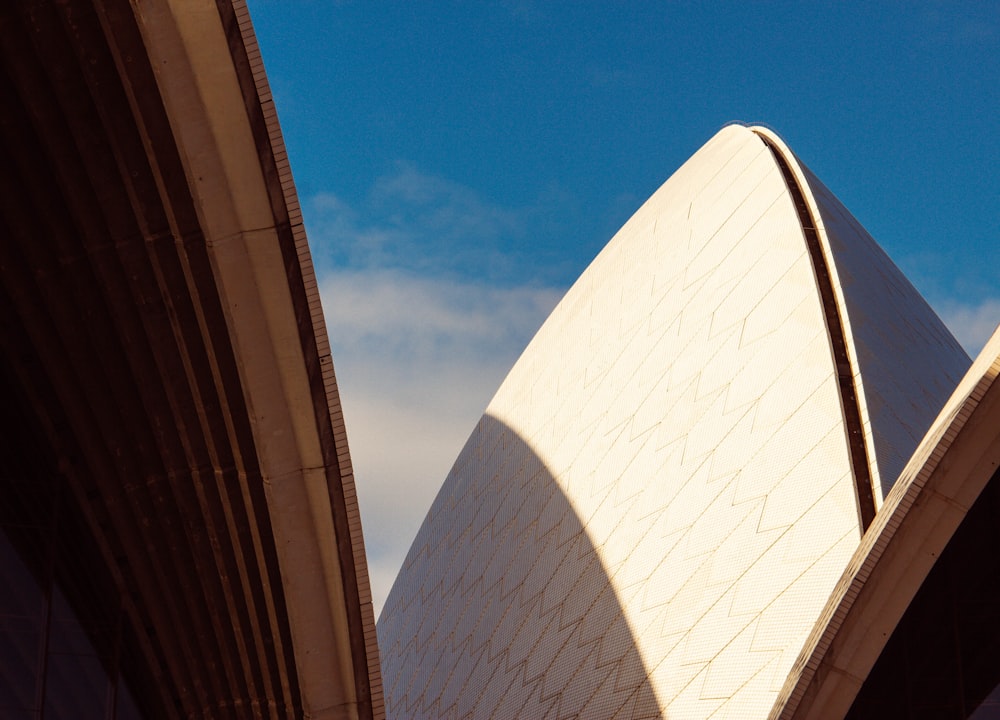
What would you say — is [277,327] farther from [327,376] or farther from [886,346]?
[886,346]

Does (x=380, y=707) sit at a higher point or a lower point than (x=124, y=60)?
lower

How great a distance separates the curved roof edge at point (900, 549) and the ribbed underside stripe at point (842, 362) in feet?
7.08

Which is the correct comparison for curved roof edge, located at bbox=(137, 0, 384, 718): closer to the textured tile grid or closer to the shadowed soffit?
the shadowed soffit

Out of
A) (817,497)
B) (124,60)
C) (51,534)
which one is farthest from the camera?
(817,497)

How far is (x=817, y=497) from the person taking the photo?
42.9 ft

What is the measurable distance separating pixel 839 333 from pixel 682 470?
2.81 m

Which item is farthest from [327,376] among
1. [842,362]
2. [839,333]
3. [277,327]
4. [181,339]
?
[839,333]

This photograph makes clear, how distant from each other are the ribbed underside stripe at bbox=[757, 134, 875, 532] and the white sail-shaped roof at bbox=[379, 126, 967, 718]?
3cm

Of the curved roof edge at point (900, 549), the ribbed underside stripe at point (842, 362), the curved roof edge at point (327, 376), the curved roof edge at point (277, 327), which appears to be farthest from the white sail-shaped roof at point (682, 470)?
the curved roof edge at point (277, 327)

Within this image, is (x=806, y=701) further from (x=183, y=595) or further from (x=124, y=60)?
(x=124, y=60)

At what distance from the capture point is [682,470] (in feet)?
52.6

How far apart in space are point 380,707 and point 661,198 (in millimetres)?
15205

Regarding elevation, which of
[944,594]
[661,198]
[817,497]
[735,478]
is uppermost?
[661,198]

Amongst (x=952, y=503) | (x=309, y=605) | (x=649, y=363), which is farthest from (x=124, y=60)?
(x=649, y=363)
